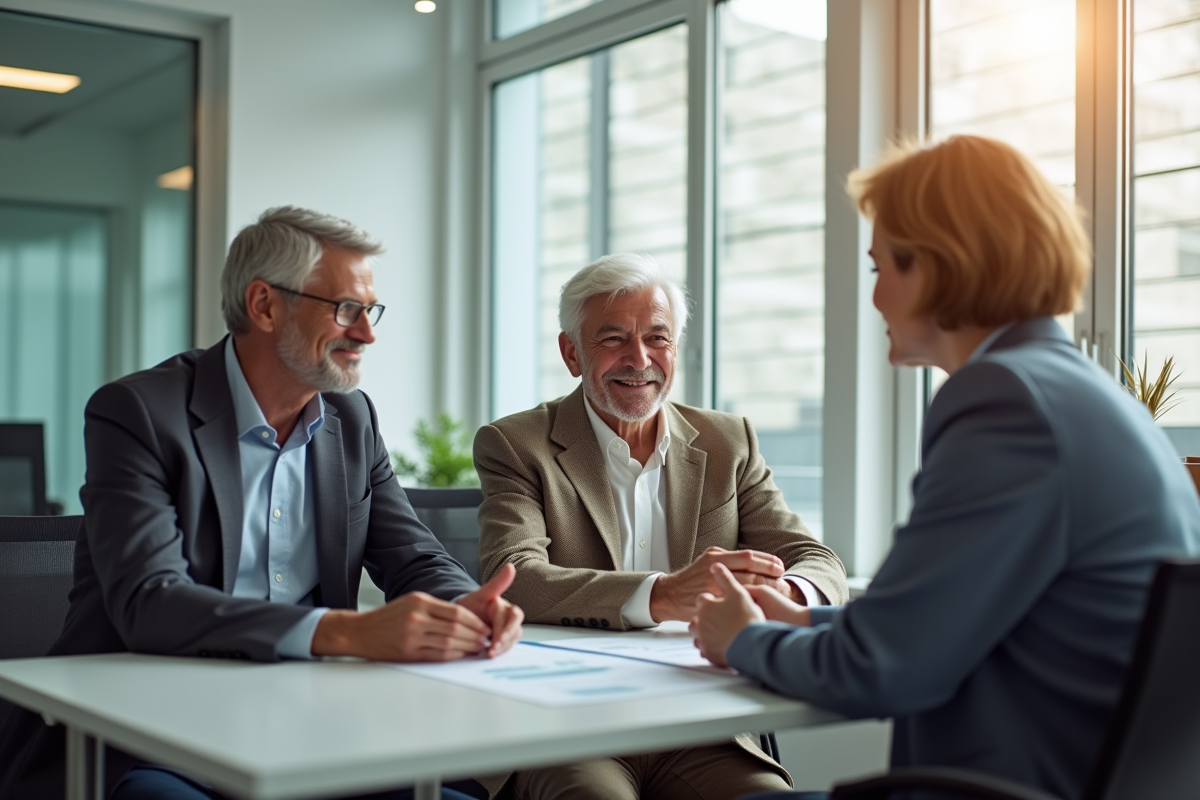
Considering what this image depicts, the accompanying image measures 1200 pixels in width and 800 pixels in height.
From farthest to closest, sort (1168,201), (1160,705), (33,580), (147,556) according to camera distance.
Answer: (1168,201)
(33,580)
(147,556)
(1160,705)

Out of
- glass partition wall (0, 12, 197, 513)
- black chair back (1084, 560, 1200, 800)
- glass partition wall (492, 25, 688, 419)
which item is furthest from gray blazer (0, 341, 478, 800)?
glass partition wall (492, 25, 688, 419)

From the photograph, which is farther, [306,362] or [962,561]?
[306,362]

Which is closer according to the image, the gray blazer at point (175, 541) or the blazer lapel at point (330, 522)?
the gray blazer at point (175, 541)

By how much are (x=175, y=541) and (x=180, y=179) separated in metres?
3.46

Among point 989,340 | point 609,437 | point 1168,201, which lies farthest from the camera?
point 1168,201

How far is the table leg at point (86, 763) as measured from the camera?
157cm

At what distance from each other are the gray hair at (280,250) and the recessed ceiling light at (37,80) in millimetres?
2996

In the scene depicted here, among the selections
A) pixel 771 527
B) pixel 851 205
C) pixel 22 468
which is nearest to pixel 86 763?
pixel 771 527

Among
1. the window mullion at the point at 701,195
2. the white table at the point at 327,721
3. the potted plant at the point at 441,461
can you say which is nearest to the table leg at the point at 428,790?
the white table at the point at 327,721

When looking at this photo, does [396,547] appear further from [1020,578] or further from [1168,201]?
[1168,201]

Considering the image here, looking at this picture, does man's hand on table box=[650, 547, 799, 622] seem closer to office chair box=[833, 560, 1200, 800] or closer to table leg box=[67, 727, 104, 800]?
office chair box=[833, 560, 1200, 800]

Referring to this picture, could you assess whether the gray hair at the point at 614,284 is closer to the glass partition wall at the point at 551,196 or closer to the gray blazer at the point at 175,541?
the gray blazer at the point at 175,541

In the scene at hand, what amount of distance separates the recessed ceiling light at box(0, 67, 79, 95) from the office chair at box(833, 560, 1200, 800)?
170 inches

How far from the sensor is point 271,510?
206 cm
